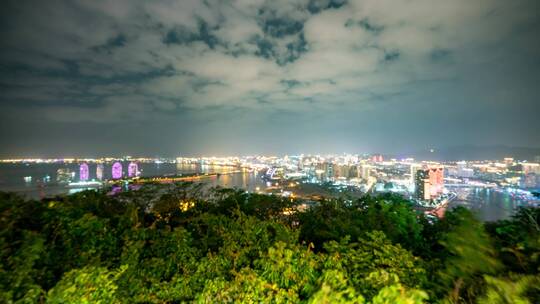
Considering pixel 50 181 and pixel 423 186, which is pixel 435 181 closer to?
pixel 423 186

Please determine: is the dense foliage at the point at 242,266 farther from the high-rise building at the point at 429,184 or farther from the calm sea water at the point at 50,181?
the high-rise building at the point at 429,184

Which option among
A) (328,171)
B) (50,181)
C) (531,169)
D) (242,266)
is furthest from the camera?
(328,171)

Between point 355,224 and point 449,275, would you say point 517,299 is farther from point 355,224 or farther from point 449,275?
point 355,224

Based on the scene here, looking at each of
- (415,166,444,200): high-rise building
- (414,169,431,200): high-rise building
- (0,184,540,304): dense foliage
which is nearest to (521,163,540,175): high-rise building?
(415,166,444,200): high-rise building

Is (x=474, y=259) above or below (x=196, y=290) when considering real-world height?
above

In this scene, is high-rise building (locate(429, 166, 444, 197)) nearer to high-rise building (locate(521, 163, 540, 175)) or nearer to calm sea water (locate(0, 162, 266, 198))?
high-rise building (locate(521, 163, 540, 175))

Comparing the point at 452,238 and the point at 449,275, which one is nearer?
the point at 449,275

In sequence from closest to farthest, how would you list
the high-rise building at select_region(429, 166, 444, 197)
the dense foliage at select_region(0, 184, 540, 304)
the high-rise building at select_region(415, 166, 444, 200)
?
the dense foliage at select_region(0, 184, 540, 304), the high-rise building at select_region(415, 166, 444, 200), the high-rise building at select_region(429, 166, 444, 197)

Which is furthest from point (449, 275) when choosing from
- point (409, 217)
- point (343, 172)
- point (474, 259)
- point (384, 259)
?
point (343, 172)

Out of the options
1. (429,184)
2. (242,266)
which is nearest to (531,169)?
(429,184)

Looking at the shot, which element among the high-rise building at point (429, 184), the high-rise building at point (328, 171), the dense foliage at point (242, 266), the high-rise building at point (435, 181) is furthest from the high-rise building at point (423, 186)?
the dense foliage at point (242, 266)

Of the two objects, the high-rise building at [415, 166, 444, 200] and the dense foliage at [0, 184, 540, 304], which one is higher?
the dense foliage at [0, 184, 540, 304]
